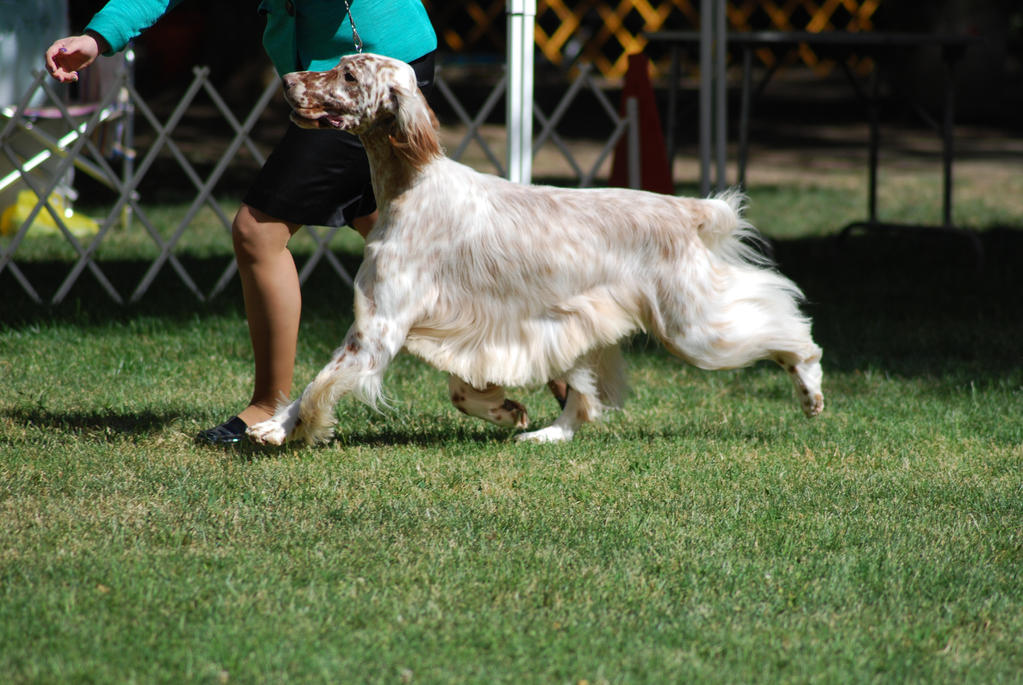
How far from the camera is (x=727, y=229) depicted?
434 centimetres

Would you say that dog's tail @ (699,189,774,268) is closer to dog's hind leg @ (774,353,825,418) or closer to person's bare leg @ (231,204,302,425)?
dog's hind leg @ (774,353,825,418)

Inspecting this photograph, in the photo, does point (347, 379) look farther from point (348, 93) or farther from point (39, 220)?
point (39, 220)

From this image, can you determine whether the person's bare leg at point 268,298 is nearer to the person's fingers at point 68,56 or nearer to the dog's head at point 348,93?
the dog's head at point 348,93

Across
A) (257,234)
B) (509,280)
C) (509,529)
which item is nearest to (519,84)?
(509,280)

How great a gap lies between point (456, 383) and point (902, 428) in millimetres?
1687

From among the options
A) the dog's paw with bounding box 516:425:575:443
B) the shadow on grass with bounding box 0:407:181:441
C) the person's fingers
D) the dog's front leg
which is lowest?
the dog's paw with bounding box 516:425:575:443

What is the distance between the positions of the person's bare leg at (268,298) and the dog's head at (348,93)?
0.51 meters

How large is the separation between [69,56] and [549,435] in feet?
6.70

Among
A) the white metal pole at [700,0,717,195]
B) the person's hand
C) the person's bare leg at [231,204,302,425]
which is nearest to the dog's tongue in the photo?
the person's bare leg at [231,204,302,425]

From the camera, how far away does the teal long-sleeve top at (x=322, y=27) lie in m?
4.02

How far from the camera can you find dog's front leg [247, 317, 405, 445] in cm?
395

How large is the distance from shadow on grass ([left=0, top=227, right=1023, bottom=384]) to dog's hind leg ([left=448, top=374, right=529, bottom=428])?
162 cm

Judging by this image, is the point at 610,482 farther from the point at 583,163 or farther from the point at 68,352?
the point at 583,163

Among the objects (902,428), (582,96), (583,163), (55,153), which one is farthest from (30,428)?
(582,96)
